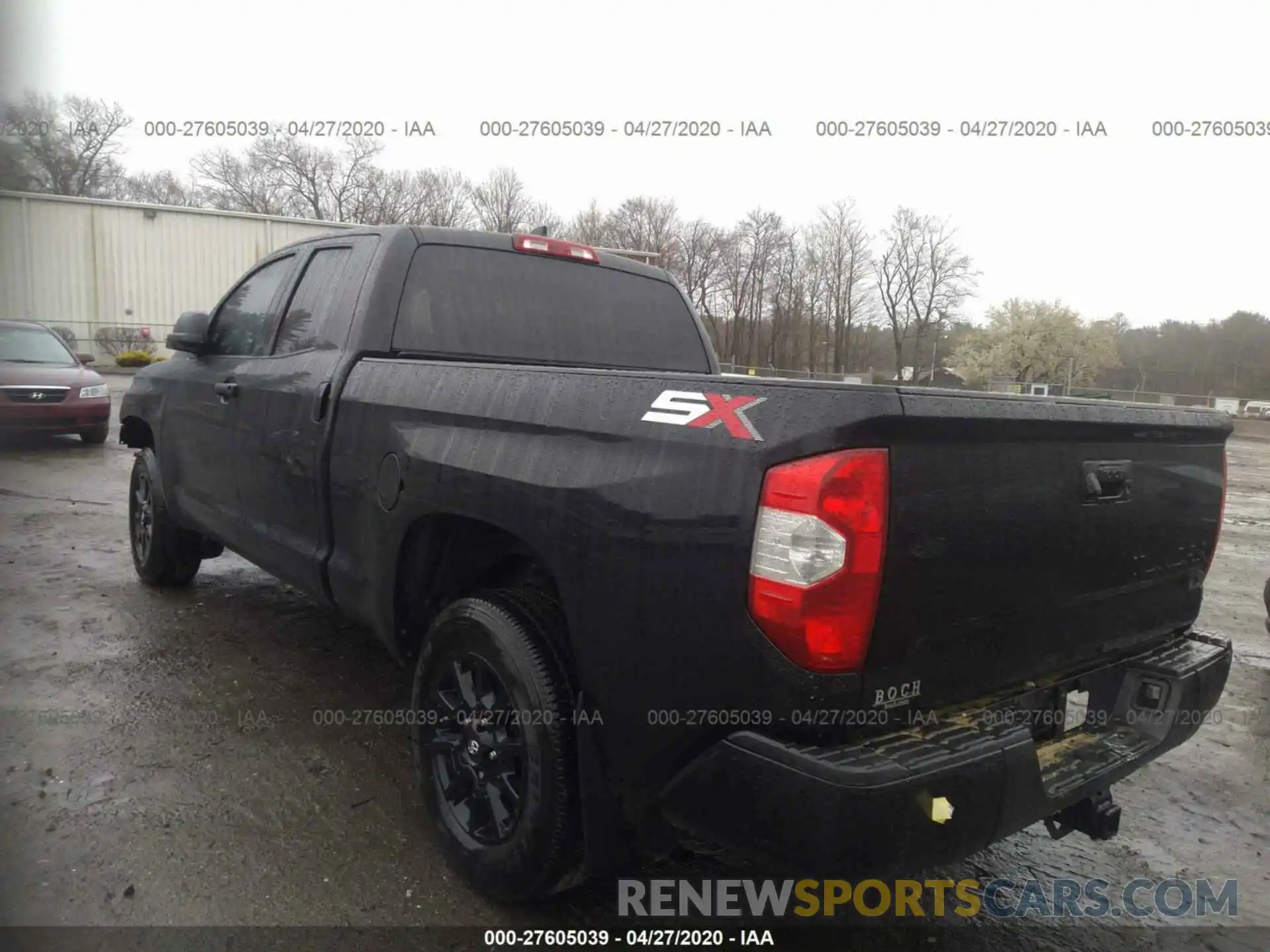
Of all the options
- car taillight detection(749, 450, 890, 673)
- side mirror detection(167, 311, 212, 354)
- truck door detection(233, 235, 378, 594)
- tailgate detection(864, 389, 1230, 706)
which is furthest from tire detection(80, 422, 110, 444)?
tailgate detection(864, 389, 1230, 706)

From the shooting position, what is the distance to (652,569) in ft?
6.60

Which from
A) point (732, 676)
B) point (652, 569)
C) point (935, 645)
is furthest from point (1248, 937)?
point (652, 569)

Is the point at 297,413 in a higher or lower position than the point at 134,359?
lower

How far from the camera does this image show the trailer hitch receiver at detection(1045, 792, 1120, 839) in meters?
2.30

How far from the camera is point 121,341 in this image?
1179 inches

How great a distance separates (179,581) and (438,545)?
11.6 feet

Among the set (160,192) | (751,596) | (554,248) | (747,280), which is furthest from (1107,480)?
(160,192)

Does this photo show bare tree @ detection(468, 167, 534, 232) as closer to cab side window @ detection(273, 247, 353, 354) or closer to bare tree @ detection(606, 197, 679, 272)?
bare tree @ detection(606, 197, 679, 272)

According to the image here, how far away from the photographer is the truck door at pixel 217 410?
13.6 ft

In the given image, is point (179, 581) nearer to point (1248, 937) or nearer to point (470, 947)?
point (470, 947)

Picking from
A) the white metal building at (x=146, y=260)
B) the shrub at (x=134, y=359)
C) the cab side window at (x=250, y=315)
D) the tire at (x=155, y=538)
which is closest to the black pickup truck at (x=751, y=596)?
the cab side window at (x=250, y=315)

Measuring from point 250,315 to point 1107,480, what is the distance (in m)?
3.92

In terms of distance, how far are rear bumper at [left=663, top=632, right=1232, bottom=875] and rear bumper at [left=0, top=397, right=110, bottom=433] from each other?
38.4ft

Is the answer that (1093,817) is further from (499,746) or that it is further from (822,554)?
(499,746)
